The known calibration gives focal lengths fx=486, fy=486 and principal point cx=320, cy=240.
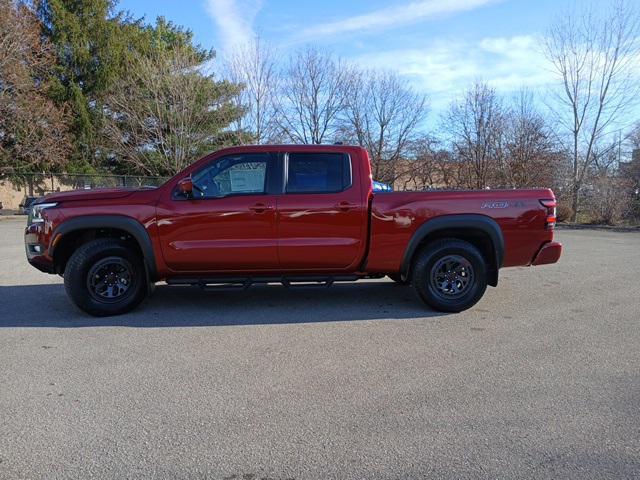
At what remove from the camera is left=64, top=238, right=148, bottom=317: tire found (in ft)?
18.5

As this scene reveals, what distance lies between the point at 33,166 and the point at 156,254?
105 feet

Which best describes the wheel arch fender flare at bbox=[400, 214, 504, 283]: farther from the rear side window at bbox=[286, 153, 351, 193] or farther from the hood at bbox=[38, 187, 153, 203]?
the hood at bbox=[38, 187, 153, 203]

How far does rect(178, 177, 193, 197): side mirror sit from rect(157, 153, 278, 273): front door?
6 centimetres

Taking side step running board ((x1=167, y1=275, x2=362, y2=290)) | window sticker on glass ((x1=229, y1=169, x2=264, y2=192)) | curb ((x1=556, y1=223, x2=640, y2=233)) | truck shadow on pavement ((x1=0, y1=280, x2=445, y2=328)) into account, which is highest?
window sticker on glass ((x1=229, y1=169, x2=264, y2=192))

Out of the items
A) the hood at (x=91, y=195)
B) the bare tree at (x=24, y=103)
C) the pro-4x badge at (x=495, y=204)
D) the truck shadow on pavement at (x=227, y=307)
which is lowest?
the truck shadow on pavement at (x=227, y=307)

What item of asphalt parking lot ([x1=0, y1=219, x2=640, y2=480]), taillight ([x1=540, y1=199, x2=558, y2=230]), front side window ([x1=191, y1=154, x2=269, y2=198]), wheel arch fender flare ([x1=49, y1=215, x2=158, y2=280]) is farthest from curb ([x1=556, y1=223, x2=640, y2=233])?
wheel arch fender flare ([x1=49, y1=215, x2=158, y2=280])

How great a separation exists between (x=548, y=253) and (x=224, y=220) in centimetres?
397

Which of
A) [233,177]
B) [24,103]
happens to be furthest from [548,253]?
[24,103]

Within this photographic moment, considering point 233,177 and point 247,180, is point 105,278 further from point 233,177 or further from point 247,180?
point 247,180

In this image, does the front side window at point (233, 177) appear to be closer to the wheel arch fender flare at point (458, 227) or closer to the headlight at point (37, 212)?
the headlight at point (37, 212)

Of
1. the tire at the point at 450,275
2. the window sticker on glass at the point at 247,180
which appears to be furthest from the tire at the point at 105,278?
the tire at the point at 450,275

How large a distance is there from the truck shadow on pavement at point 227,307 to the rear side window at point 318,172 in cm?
153

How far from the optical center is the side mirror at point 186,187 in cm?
555

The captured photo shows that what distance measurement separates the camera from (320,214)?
18.8ft
